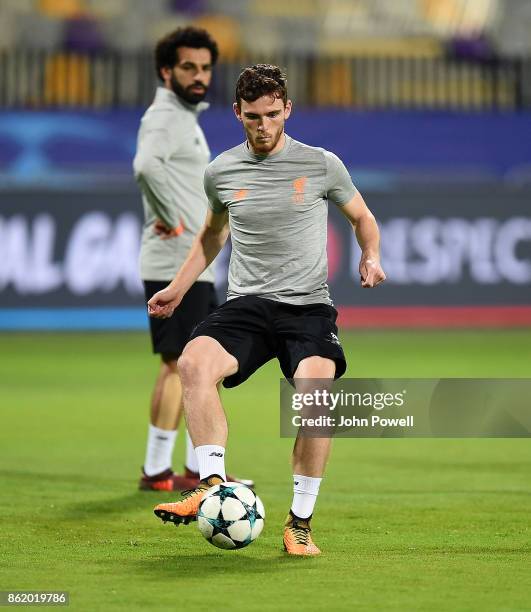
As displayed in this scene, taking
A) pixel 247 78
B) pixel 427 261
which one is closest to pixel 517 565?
pixel 247 78

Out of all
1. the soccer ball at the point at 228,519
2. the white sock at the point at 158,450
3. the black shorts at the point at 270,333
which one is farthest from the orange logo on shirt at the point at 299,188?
the white sock at the point at 158,450

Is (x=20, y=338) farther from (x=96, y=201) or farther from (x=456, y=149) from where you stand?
(x=456, y=149)

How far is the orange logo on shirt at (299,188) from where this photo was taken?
696 centimetres

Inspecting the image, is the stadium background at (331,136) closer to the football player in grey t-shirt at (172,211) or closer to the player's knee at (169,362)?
the football player in grey t-shirt at (172,211)

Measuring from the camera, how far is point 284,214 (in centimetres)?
697

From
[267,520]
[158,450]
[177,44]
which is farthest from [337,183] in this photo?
[158,450]

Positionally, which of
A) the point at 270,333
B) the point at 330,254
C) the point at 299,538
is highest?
the point at 270,333

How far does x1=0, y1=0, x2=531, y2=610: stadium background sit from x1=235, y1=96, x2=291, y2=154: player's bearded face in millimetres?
1945

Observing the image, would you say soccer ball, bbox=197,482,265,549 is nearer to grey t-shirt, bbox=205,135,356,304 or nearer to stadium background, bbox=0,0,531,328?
grey t-shirt, bbox=205,135,356,304

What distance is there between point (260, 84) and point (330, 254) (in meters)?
13.1

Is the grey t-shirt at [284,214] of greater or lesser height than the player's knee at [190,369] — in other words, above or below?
above

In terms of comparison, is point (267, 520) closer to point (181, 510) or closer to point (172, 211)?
point (181, 510)

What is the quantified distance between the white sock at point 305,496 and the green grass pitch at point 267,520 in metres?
0.22

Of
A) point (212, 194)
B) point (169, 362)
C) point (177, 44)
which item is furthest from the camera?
point (177, 44)
